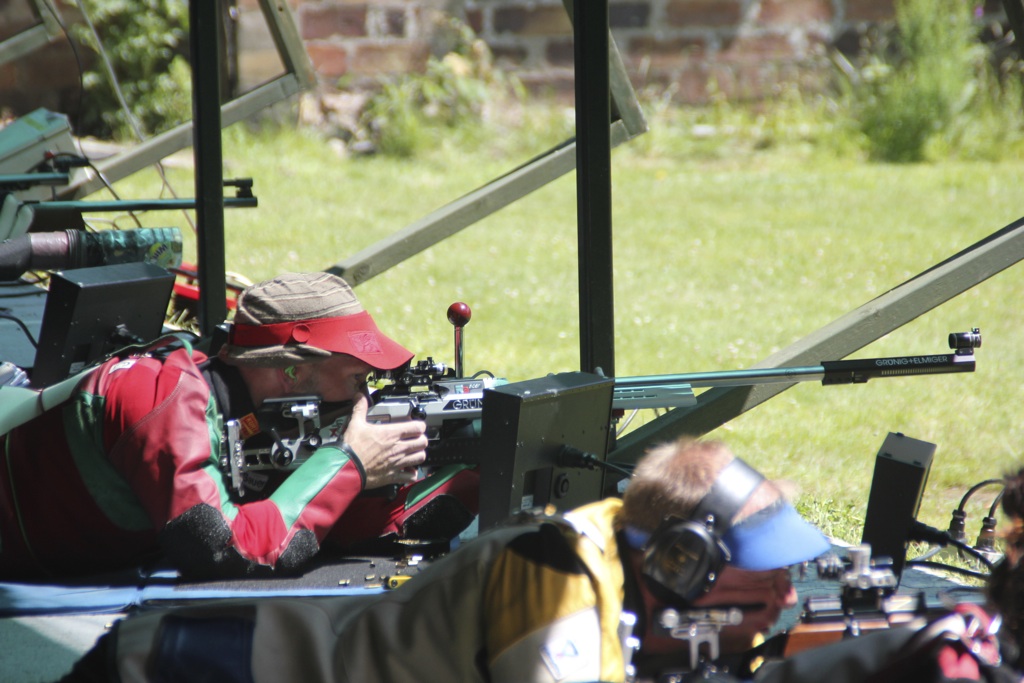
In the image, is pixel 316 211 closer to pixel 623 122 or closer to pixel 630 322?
pixel 630 322

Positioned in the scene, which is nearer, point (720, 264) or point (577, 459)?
point (577, 459)

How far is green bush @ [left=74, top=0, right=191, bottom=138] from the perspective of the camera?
37.6 ft

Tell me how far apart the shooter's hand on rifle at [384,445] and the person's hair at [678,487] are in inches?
45.7

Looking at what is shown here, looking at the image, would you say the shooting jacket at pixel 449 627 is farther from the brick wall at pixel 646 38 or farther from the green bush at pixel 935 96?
the brick wall at pixel 646 38

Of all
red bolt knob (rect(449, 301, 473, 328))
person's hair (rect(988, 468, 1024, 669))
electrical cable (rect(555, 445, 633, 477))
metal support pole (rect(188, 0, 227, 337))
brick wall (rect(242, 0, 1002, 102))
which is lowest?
electrical cable (rect(555, 445, 633, 477))

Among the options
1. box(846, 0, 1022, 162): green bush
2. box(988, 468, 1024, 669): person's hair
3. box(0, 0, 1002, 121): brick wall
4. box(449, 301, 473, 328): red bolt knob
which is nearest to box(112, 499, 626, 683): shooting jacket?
box(988, 468, 1024, 669): person's hair

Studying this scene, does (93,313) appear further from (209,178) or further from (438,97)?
(438,97)

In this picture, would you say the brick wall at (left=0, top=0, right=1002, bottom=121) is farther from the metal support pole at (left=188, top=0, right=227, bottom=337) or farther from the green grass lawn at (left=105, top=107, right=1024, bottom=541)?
the metal support pole at (left=188, top=0, right=227, bottom=337)

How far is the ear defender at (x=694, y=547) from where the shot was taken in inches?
74.4

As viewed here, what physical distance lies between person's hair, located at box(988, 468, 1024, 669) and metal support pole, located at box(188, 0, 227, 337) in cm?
347

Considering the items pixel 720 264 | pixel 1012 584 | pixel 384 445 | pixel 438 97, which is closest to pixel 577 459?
pixel 384 445

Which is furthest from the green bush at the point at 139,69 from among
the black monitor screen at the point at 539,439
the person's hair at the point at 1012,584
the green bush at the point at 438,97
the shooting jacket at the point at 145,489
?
the person's hair at the point at 1012,584

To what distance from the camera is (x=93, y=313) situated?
141 inches

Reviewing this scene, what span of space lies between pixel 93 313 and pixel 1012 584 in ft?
8.89
